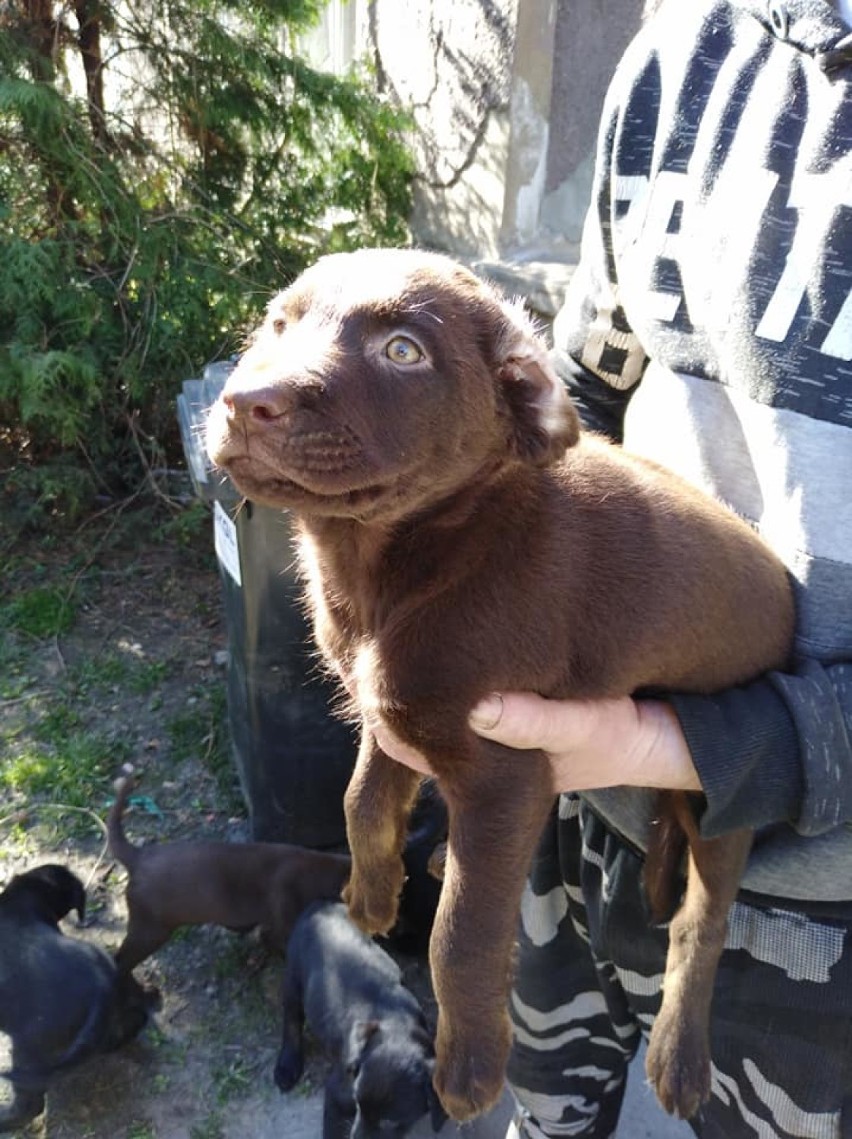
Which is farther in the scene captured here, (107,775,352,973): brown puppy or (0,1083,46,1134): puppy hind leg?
(107,775,352,973): brown puppy

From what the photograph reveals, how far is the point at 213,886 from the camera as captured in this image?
3205 mm

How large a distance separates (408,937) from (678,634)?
2.25 metres

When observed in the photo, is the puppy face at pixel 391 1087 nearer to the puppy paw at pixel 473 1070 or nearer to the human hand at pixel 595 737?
the puppy paw at pixel 473 1070

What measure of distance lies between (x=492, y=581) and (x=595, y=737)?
0.88ft

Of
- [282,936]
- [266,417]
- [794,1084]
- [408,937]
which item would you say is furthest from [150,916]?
[266,417]

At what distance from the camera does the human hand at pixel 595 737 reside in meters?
1.42

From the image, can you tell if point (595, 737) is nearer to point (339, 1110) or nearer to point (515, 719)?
point (515, 719)

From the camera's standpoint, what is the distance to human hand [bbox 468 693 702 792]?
142 cm

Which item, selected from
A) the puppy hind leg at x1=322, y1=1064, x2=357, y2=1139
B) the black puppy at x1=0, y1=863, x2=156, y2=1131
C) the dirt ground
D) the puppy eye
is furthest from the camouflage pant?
the black puppy at x1=0, y1=863, x2=156, y2=1131

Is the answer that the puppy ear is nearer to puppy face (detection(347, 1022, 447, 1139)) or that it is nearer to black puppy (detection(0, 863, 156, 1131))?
puppy face (detection(347, 1022, 447, 1139))

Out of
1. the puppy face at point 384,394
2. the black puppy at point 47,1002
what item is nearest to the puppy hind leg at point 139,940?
the black puppy at point 47,1002

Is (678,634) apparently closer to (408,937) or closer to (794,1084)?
(794,1084)

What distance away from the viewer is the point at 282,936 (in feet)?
10.7

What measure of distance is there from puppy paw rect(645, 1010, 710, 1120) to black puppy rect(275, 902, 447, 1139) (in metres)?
1.09
